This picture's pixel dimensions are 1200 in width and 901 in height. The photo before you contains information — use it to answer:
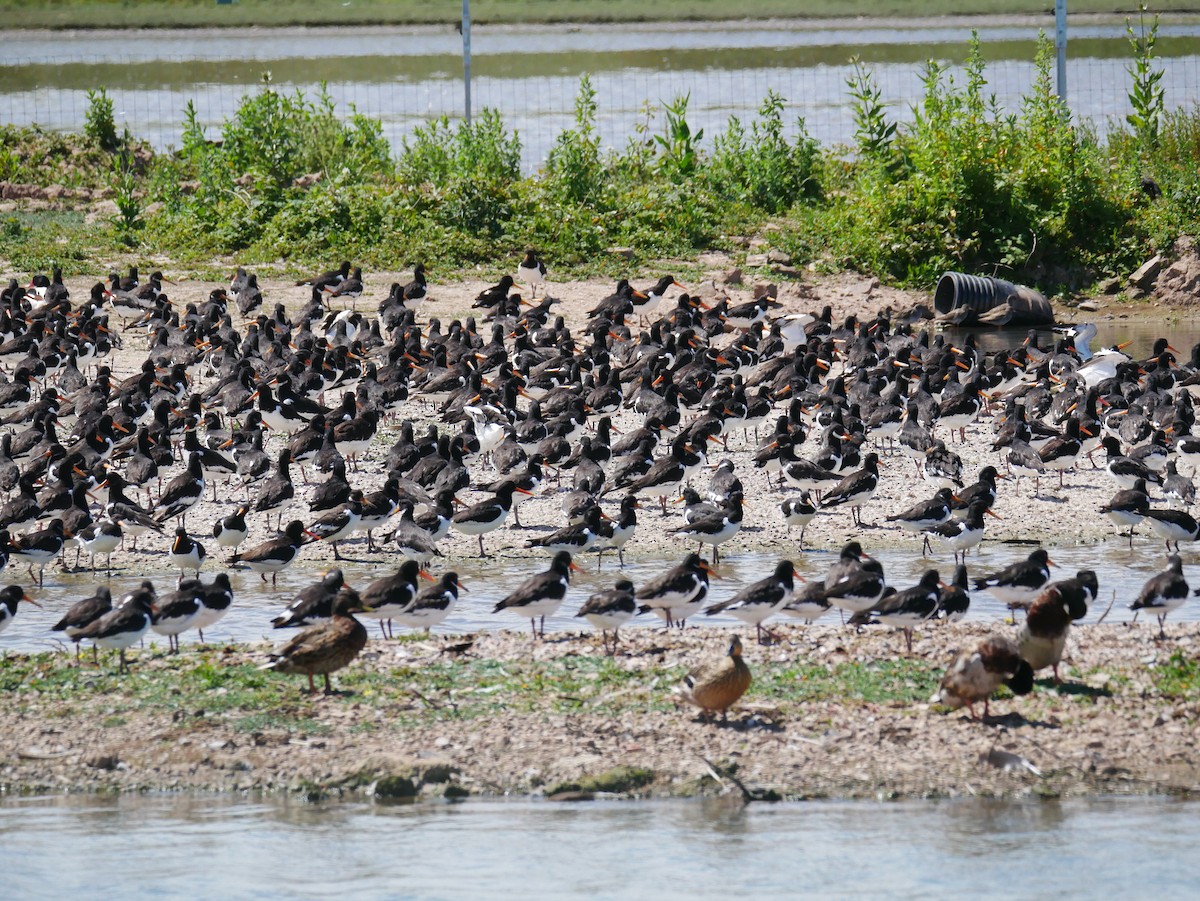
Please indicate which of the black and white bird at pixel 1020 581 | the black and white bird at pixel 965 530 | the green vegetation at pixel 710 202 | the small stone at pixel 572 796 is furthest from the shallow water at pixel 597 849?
the green vegetation at pixel 710 202

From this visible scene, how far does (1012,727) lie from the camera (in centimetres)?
1134

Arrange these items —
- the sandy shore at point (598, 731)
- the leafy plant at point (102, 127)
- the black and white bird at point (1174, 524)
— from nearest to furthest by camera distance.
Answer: the sandy shore at point (598, 731) → the black and white bird at point (1174, 524) → the leafy plant at point (102, 127)

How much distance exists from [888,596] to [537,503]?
18.4ft

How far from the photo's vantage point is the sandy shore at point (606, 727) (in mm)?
10852

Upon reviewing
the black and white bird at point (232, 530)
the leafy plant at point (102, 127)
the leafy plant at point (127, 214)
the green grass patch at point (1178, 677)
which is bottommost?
the green grass patch at point (1178, 677)

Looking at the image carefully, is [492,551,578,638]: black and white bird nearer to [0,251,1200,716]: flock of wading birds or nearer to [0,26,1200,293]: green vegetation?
[0,251,1200,716]: flock of wading birds

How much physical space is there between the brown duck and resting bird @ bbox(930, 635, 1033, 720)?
432cm

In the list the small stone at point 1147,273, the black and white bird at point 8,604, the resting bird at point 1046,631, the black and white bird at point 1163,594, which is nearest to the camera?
the resting bird at point 1046,631

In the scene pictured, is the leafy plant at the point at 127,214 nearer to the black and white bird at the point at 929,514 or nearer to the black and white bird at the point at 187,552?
the black and white bird at the point at 187,552

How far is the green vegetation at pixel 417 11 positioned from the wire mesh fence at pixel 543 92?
8548 millimetres

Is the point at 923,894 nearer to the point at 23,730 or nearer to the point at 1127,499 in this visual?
the point at 23,730

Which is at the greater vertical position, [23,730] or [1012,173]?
[1012,173]

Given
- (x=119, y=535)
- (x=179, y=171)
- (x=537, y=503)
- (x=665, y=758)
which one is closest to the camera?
(x=665, y=758)

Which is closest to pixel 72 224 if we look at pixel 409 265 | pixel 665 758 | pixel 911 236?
pixel 409 265
